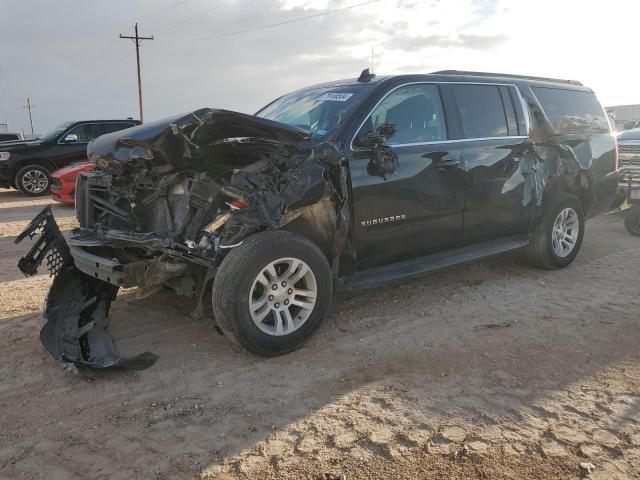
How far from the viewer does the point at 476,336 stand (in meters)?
4.12

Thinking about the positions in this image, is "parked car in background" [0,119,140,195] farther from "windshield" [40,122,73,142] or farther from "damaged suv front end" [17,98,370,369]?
"damaged suv front end" [17,98,370,369]

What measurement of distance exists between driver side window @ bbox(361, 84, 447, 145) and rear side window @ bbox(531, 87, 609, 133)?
165 cm

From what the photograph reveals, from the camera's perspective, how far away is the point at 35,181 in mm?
13688

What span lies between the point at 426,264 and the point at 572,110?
9.65 feet

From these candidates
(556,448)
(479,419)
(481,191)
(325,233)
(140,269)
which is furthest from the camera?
(481,191)

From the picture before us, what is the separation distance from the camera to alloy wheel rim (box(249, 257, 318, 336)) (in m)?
3.60

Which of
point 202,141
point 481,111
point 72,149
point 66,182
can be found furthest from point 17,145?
point 481,111

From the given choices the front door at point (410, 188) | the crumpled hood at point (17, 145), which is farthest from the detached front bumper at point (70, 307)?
the crumpled hood at point (17, 145)

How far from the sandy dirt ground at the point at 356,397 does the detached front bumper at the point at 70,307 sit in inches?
5.2

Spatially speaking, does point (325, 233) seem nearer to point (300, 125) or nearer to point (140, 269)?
point (300, 125)

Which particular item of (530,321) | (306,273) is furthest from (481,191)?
(306,273)

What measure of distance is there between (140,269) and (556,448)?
269cm

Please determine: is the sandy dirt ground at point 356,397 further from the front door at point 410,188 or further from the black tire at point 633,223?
the black tire at point 633,223

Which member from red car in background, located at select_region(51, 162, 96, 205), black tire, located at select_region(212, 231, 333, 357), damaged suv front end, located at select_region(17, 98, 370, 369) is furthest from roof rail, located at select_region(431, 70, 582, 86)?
red car in background, located at select_region(51, 162, 96, 205)
